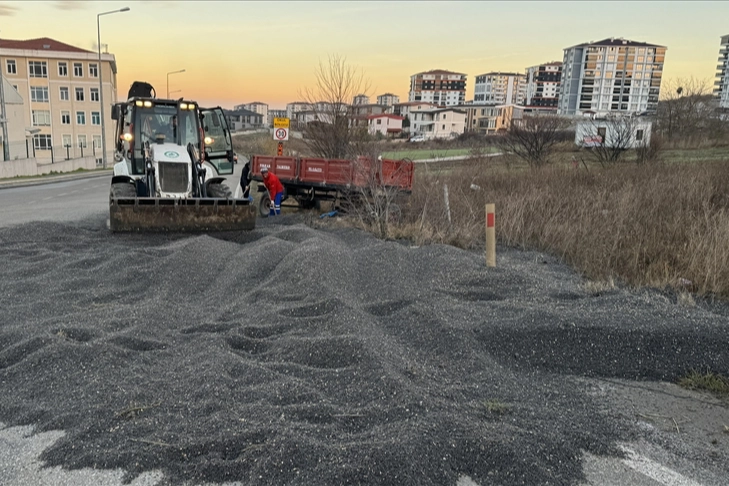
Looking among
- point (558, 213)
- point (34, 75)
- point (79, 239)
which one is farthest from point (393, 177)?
point (34, 75)

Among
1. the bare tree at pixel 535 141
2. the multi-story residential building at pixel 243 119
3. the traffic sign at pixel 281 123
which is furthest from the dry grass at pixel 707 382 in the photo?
the multi-story residential building at pixel 243 119

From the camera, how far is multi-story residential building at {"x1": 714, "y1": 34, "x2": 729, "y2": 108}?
135 meters

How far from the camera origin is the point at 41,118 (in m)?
62.8

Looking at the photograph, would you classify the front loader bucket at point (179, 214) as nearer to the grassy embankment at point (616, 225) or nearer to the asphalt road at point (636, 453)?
the grassy embankment at point (616, 225)

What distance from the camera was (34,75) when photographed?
62.0 meters

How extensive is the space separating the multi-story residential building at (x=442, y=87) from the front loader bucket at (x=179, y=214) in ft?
546

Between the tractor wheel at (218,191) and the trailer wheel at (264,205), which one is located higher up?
the tractor wheel at (218,191)

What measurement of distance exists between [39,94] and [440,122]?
69083mm

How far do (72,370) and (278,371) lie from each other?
1.67 m

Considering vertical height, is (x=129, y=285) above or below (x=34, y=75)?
below

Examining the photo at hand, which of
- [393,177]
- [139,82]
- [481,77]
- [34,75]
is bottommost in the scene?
[393,177]

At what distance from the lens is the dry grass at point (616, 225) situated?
7984mm

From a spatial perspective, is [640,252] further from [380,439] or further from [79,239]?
[79,239]

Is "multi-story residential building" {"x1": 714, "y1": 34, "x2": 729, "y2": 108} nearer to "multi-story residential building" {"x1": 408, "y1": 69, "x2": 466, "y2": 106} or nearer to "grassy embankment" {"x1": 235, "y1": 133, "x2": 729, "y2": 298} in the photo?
"multi-story residential building" {"x1": 408, "y1": 69, "x2": 466, "y2": 106}
